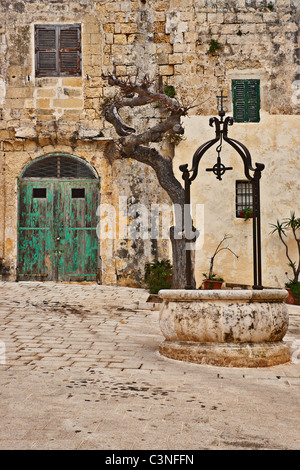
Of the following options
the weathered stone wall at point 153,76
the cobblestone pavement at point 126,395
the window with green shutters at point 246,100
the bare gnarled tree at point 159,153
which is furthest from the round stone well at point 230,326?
the window with green shutters at point 246,100

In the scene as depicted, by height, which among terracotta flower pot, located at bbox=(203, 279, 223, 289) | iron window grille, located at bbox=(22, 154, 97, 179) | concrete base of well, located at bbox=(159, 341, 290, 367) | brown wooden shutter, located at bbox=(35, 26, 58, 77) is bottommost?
concrete base of well, located at bbox=(159, 341, 290, 367)

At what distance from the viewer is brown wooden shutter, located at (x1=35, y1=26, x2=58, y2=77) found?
12.6 metres

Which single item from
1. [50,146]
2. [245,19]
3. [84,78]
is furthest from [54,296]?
[245,19]

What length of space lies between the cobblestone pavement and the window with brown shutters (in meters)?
6.88

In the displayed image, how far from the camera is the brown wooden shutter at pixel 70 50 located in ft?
41.3

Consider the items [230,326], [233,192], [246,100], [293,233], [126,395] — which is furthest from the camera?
[246,100]

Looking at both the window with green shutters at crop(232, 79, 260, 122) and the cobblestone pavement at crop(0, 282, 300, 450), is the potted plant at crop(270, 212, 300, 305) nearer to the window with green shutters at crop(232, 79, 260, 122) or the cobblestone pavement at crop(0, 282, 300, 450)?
the window with green shutters at crop(232, 79, 260, 122)

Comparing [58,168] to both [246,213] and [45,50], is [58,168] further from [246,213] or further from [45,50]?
[246,213]

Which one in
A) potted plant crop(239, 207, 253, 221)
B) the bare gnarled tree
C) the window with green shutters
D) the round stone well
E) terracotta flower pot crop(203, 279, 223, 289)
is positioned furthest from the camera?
the window with green shutters

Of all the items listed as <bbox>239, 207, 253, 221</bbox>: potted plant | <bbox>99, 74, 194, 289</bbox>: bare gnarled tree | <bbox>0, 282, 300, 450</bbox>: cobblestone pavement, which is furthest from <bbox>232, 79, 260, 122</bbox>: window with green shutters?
<bbox>0, 282, 300, 450</bbox>: cobblestone pavement

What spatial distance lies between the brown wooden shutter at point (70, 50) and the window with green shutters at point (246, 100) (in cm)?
368

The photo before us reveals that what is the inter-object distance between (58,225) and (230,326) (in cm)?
768

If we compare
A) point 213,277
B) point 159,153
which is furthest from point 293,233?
point 159,153

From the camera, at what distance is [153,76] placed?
1268 centimetres
